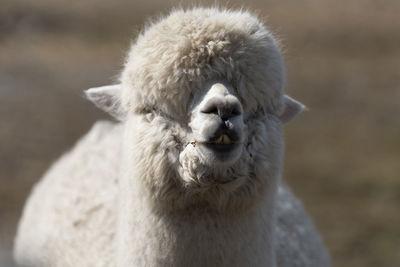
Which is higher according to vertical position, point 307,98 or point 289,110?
point 289,110

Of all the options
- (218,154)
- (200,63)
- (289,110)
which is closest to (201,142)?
(218,154)

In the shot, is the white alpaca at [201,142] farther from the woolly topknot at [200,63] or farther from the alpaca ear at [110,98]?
the alpaca ear at [110,98]

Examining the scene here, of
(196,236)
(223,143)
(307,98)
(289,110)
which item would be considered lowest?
(307,98)

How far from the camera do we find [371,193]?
34.8ft

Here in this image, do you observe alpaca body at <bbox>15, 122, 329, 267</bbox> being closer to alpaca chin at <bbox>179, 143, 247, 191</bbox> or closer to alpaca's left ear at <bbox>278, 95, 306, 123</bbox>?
alpaca chin at <bbox>179, 143, 247, 191</bbox>

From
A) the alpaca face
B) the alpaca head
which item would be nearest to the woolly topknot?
the alpaca head

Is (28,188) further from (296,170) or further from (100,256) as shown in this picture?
(100,256)

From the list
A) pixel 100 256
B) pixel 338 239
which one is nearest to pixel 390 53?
pixel 338 239

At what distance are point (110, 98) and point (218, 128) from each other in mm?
957

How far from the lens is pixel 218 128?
300 centimetres

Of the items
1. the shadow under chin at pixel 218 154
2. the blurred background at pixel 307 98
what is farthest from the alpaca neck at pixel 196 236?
the blurred background at pixel 307 98

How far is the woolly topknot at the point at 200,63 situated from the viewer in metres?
3.17

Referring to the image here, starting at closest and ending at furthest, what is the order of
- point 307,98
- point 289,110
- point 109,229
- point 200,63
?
point 200,63 → point 289,110 → point 109,229 → point 307,98

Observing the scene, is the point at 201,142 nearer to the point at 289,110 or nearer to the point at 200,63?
the point at 200,63
